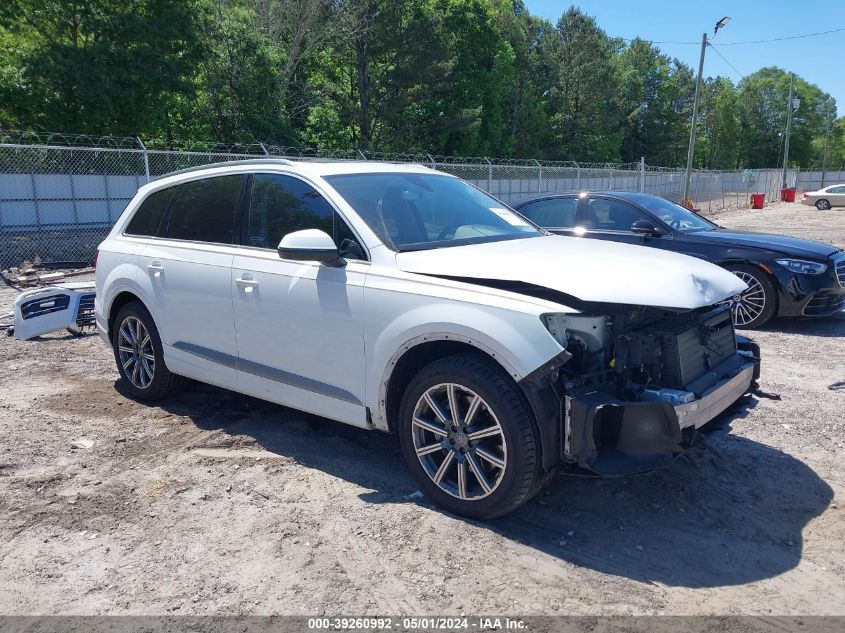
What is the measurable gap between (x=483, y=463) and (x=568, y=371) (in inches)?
26.0

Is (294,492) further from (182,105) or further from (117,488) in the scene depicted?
(182,105)

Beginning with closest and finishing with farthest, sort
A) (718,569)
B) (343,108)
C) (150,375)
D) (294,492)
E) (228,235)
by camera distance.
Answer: (718,569) → (294,492) → (228,235) → (150,375) → (343,108)

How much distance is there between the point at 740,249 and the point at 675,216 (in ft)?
3.31

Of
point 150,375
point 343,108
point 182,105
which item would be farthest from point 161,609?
point 343,108

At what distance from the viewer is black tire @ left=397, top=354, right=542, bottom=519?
3.39 meters

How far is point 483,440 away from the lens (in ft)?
11.9

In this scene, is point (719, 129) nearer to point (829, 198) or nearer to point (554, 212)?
point (829, 198)

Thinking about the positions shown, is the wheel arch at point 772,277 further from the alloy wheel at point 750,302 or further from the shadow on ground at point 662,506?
the shadow on ground at point 662,506

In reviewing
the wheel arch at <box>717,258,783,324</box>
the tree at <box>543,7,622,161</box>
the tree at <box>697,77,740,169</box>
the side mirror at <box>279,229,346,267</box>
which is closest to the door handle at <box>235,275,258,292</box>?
the side mirror at <box>279,229,346,267</box>

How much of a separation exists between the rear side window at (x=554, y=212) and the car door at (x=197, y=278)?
5.25m

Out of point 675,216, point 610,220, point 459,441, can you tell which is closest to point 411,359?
point 459,441

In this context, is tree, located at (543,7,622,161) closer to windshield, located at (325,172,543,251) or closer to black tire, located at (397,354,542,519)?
windshield, located at (325,172,543,251)

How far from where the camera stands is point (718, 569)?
3.31 m

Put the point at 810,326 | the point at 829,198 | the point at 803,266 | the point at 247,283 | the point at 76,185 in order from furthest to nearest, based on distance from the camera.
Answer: the point at 829,198, the point at 76,185, the point at 810,326, the point at 803,266, the point at 247,283
